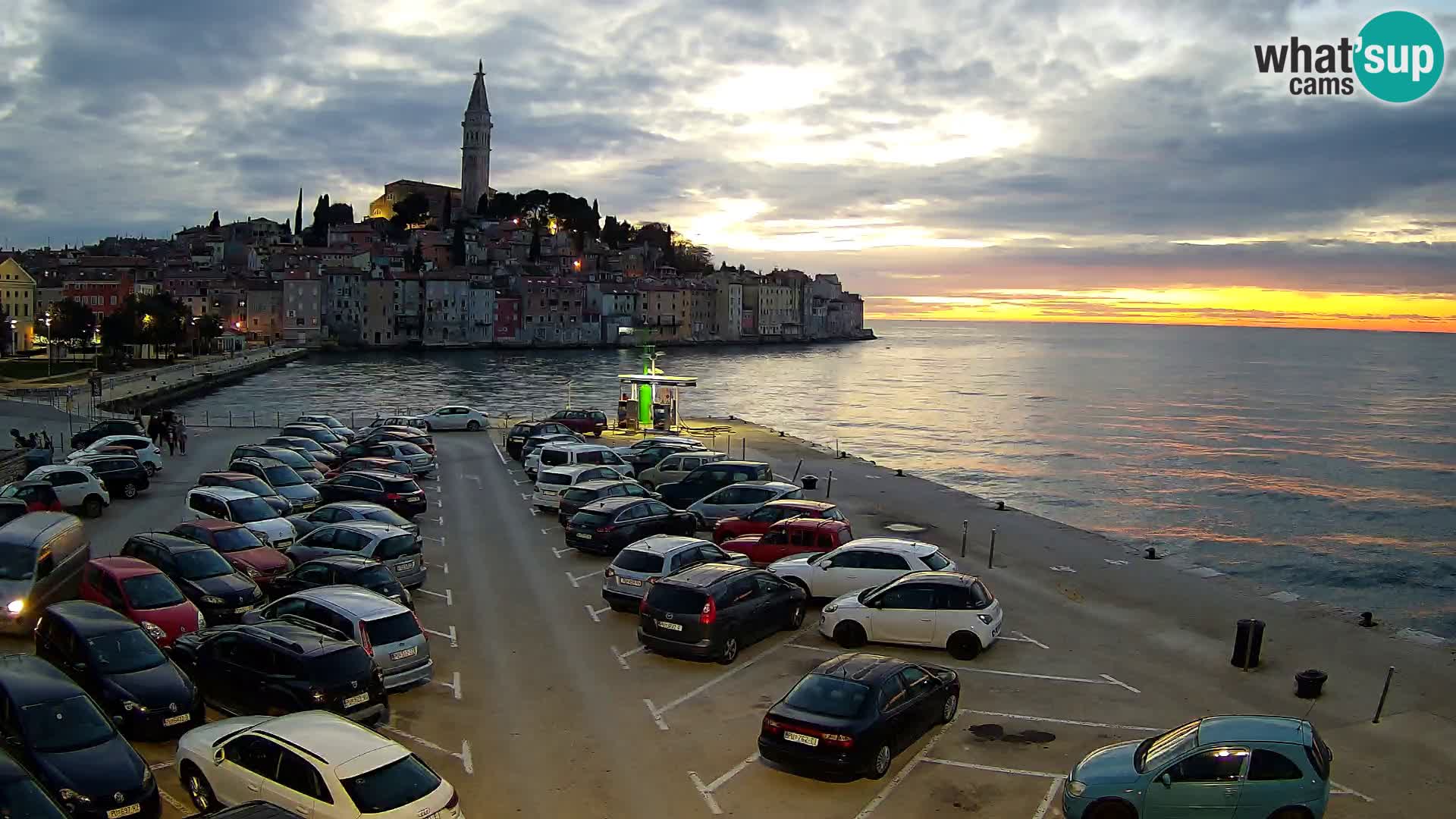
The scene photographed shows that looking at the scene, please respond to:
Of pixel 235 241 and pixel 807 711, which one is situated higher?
pixel 235 241

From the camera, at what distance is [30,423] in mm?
41531

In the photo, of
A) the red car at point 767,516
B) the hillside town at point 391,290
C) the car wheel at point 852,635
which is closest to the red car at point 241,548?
the red car at point 767,516

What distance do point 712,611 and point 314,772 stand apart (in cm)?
612

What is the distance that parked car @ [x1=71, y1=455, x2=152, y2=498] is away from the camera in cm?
2486

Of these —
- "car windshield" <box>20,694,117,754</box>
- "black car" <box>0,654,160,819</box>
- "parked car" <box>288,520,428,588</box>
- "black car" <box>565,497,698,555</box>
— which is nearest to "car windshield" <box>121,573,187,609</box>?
"parked car" <box>288,520,428,588</box>

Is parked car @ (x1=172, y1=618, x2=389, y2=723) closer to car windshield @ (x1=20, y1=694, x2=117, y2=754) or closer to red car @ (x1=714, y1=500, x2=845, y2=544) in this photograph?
car windshield @ (x1=20, y1=694, x2=117, y2=754)

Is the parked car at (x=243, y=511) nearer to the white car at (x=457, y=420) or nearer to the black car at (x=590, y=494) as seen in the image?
the black car at (x=590, y=494)

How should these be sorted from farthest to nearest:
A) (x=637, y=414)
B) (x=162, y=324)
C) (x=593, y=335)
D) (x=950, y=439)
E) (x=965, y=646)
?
(x=593, y=335), (x=162, y=324), (x=950, y=439), (x=637, y=414), (x=965, y=646)

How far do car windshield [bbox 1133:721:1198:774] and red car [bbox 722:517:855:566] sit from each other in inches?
342

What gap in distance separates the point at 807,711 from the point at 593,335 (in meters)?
155

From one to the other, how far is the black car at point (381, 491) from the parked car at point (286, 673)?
11.2m

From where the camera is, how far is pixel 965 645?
13680mm

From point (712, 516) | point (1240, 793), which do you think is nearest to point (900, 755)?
point (1240, 793)

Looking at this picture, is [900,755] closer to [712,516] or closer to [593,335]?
[712,516]
